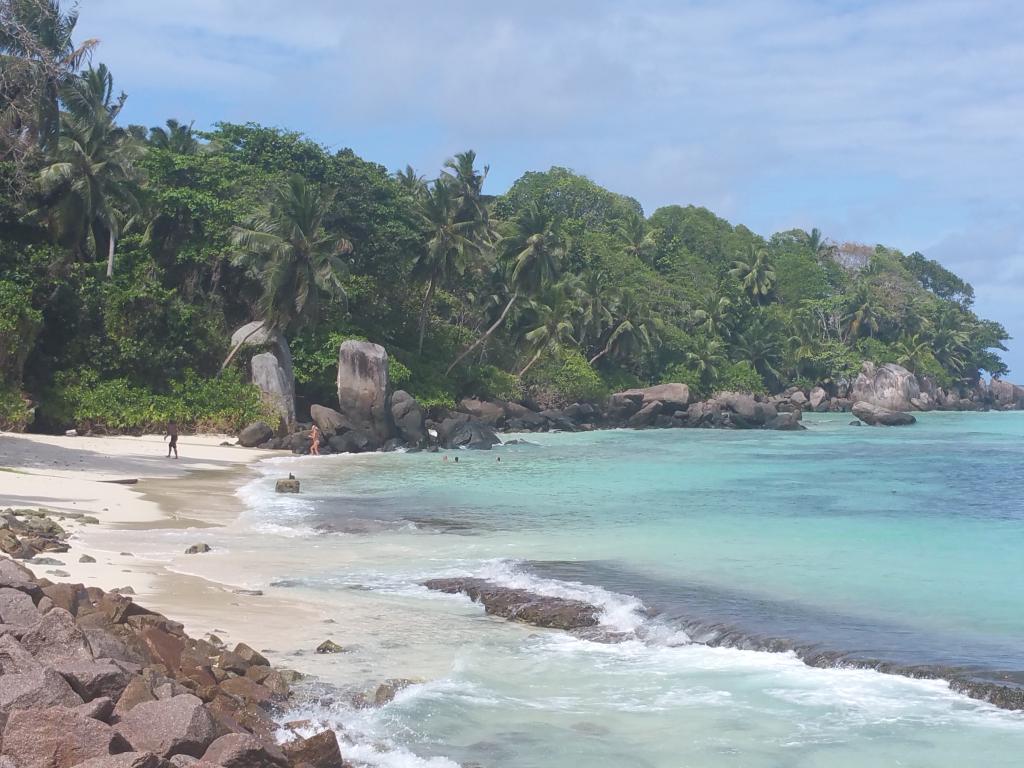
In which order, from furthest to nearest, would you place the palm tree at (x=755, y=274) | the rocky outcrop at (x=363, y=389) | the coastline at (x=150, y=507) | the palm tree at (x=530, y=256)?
the palm tree at (x=755, y=274), the palm tree at (x=530, y=256), the rocky outcrop at (x=363, y=389), the coastline at (x=150, y=507)

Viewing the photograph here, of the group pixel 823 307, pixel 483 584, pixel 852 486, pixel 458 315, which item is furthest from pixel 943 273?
pixel 483 584

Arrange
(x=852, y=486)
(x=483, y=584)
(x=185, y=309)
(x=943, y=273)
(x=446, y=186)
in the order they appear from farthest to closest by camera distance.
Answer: (x=943, y=273) → (x=446, y=186) → (x=185, y=309) → (x=852, y=486) → (x=483, y=584)

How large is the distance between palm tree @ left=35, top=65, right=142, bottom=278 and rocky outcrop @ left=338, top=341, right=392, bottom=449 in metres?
8.45

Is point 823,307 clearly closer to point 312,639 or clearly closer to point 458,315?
point 458,315

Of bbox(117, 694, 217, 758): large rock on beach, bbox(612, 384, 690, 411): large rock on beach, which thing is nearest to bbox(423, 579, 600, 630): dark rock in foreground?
bbox(117, 694, 217, 758): large rock on beach

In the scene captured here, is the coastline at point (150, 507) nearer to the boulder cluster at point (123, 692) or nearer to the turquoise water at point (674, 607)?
the turquoise water at point (674, 607)

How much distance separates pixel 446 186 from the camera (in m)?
45.4

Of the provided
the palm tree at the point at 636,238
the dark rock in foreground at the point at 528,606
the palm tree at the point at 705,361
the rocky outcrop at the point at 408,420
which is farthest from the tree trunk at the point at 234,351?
the palm tree at the point at 636,238

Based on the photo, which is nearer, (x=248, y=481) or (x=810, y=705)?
(x=810, y=705)

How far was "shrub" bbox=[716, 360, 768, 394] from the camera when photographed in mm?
65438

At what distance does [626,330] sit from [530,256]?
456 inches

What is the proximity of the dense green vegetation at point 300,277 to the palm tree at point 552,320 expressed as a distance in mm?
140

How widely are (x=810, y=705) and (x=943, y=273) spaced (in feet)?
322

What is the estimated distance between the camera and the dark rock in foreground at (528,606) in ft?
34.3
